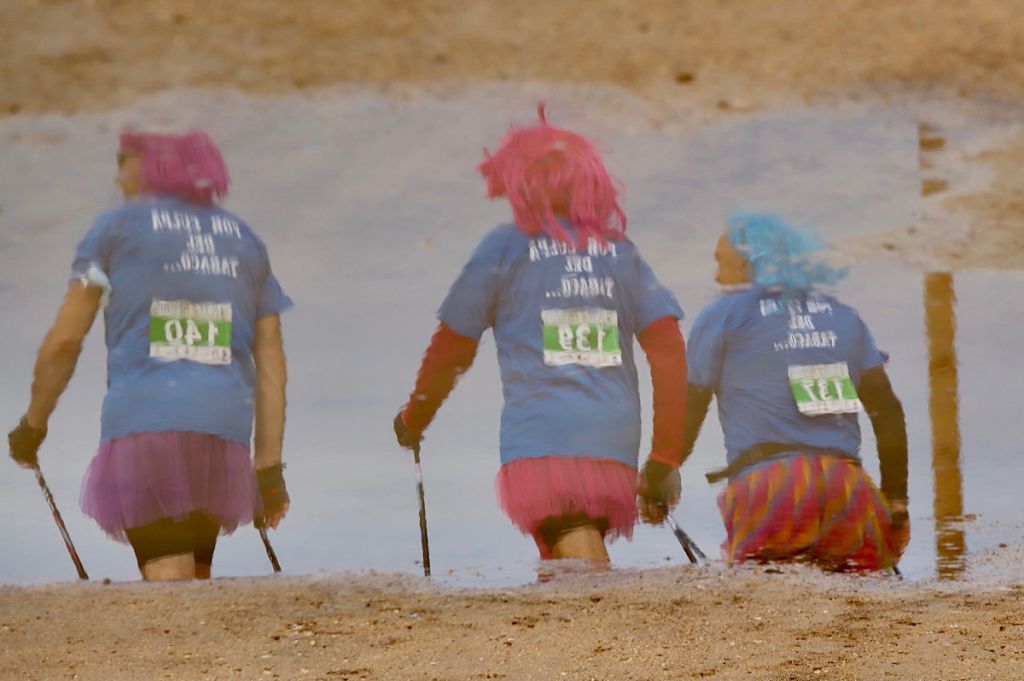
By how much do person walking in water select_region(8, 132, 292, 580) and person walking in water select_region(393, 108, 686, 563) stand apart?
0.37 meters

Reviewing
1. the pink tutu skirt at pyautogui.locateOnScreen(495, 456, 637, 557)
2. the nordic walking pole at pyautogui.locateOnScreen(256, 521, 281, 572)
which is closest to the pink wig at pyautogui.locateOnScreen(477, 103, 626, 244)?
the pink tutu skirt at pyautogui.locateOnScreen(495, 456, 637, 557)

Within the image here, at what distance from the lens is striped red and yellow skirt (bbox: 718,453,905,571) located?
3139mm

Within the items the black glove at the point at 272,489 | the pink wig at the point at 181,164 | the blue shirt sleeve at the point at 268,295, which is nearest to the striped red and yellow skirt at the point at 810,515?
the black glove at the point at 272,489

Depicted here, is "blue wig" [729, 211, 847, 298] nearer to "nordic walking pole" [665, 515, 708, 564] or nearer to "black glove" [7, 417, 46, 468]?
"nordic walking pole" [665, 515, 708, 564]

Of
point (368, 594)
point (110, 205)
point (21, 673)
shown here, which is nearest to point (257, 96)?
point (110, 205)

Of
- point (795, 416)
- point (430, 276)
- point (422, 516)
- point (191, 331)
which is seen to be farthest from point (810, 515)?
point (191, 331)

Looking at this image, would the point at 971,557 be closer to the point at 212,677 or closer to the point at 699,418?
the point at 699,418

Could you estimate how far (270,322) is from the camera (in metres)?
3.19

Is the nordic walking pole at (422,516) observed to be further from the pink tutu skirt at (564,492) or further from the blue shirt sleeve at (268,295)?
the blue shirt sleeve at (268,295)

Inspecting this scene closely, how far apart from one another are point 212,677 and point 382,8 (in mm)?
1782

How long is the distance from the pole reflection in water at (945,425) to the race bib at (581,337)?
0.82 metres

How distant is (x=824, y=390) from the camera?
325cm

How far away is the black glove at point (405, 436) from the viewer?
318cm

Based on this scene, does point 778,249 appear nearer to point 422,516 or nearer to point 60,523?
point 422,516
